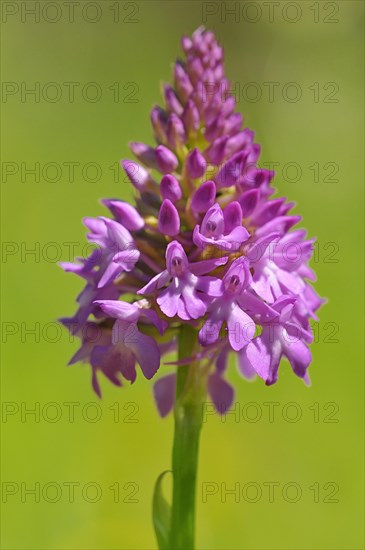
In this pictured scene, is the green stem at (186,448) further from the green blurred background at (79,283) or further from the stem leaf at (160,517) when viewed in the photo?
the green blurred background at (79,283)

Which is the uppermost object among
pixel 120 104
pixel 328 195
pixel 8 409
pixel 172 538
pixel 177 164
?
pixel 120 104

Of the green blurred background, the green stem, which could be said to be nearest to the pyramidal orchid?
the green stem

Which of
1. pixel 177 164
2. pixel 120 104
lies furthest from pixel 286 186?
pixel 177 164

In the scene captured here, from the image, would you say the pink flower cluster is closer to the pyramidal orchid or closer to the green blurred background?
the pyramidal orchid

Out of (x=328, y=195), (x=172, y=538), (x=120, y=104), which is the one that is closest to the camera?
(x=172, y=538)

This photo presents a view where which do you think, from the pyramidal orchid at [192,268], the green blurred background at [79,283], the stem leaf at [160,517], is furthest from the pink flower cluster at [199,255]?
the green blurred background at [79,283]

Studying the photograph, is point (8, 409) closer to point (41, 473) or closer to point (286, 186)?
point (41, 473)

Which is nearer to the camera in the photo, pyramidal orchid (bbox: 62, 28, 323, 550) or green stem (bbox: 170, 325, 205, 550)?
pyramidal orchid (bbox: 62, 28, 323, 550)
